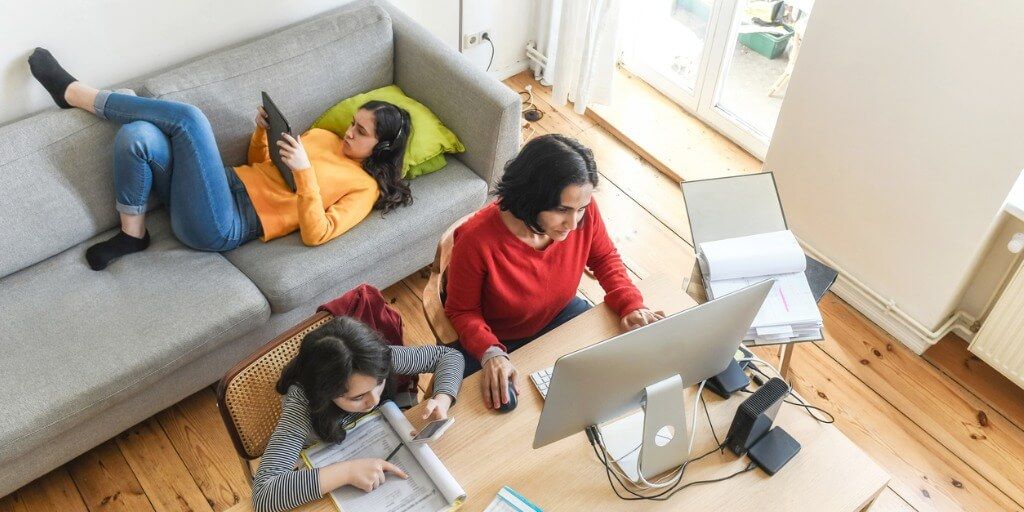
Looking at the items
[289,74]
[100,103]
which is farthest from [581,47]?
[100,103]

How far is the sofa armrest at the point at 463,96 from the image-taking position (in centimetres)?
268

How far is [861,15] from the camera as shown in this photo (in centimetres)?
247

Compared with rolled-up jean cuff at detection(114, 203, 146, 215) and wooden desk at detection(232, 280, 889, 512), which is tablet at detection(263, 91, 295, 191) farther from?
wooden desk at detection(232, 280, 889, 512)

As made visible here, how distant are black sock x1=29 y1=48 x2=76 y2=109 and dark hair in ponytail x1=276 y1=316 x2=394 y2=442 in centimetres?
137

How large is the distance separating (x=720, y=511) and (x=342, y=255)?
1388 millimetres

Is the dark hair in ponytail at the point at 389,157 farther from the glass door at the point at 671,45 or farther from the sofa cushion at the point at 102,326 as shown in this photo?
the glass door at the point at 671,45

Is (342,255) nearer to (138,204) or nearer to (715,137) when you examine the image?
(138,204)

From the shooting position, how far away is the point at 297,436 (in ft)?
5.30

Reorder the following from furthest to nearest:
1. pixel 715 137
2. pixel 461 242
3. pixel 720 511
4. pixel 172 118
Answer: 1. pixel 715 137
2. pixel 172 118
3. pixel 461 242
4. pixel 720 511

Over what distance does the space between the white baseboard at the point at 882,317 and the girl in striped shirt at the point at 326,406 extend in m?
1.79

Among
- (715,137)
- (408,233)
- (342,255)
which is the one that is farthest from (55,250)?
(715,137)

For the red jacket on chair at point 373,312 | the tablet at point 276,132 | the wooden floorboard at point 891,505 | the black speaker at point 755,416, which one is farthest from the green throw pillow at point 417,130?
the wooden floorboard at point 891,505

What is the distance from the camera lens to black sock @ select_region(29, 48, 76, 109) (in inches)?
94.7

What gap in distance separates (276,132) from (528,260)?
0.97 meters
